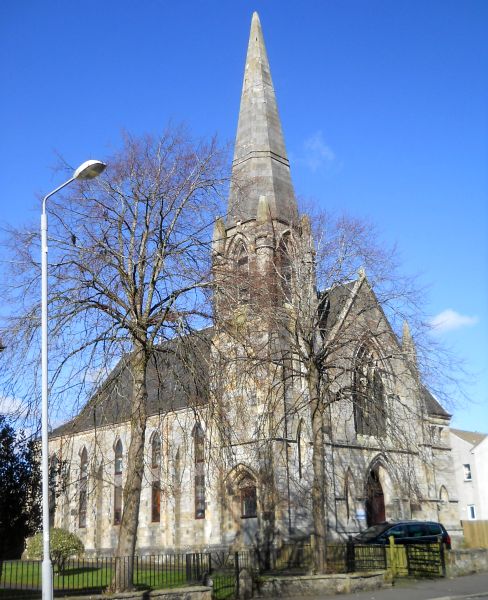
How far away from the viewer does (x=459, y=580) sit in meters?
21.9

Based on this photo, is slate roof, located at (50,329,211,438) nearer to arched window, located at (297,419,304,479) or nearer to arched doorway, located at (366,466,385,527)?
arched window, located at (297,419,304,479)

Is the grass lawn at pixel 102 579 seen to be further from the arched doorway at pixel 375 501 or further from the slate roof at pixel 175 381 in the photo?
the arched doorway at pixel 375 501

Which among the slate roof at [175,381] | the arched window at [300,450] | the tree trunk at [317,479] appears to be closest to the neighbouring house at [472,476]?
the arched window at [300,450]

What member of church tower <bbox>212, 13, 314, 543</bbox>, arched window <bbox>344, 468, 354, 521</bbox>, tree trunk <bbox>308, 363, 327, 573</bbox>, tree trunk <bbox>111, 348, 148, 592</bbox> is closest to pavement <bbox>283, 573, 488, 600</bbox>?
tree trunk <bbox>308, 363, 327, 573</bbox>

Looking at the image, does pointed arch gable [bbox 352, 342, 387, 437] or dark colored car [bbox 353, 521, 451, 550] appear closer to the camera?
pointed arch gable [bbox 352, 342, 387, 437]

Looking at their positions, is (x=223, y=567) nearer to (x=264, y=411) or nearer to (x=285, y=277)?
(x=264, y=411)

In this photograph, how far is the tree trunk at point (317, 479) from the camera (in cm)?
2014

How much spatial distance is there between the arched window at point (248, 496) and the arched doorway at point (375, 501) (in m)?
6.83

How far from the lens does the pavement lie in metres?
17.8

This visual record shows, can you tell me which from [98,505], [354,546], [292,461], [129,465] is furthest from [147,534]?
[129,465]

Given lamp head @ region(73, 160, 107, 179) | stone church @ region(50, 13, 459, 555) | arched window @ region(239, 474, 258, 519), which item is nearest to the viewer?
lamp head @ region(73, 160, 107, 179)

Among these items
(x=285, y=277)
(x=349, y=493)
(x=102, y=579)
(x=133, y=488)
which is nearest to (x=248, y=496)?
(x=349, y=493)

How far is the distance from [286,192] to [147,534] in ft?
65.6

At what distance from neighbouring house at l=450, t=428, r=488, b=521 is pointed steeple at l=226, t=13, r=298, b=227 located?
24.8m
